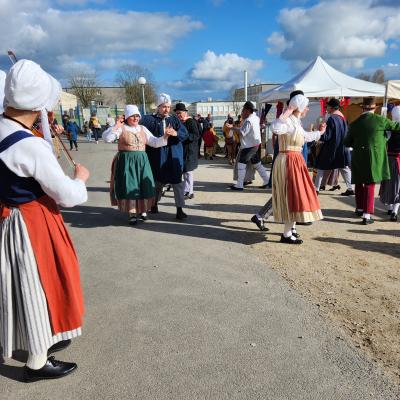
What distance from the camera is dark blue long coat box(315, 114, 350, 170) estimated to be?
770 centimetres

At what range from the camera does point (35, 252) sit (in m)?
2.31

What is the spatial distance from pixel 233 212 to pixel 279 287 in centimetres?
309

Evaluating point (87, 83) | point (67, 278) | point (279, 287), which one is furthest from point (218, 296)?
point (87, 83)

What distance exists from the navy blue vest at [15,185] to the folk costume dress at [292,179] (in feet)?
10.3

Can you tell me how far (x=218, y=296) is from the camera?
364cm

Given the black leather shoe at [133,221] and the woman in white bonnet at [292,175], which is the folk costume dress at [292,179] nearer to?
the woman in white bonnet at [292,175]

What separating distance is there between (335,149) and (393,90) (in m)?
4.66

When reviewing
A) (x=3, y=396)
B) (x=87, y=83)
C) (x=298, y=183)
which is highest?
(x=87, y=83)

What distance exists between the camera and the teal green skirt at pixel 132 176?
5.77m

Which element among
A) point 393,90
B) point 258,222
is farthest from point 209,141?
point 258,222

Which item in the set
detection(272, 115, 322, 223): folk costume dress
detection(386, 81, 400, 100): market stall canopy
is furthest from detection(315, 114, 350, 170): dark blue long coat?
detection(386, 81, 400, 100): market stall canopy

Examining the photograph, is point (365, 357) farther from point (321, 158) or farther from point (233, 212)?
point (321, 158)

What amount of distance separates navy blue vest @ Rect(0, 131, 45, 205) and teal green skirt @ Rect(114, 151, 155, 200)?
344 cm

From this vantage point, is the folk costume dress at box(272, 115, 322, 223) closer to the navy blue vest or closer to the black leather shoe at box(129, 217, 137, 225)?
the black leather shoe at box(129, 217, 137, 225)
